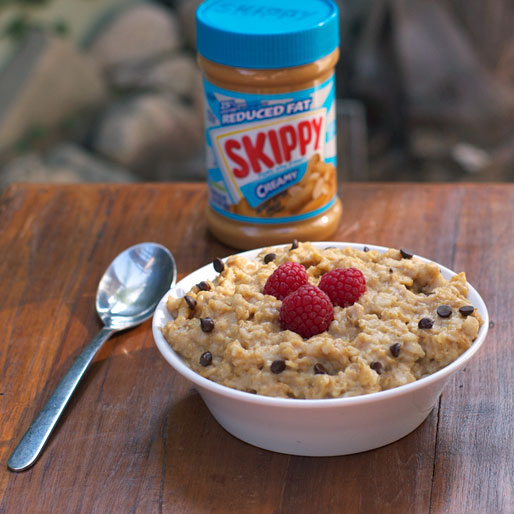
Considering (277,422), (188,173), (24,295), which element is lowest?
(188,173)

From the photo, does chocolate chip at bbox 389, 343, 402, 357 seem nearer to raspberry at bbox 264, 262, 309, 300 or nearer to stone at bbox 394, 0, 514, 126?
raspberry at bbox 264, 262, 309, 300

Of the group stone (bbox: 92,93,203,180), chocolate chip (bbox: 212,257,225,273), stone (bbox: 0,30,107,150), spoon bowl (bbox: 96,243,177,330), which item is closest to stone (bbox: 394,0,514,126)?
stone (bbox: 92,93,203,180)

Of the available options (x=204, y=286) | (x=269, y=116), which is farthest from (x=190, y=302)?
(x=269, y=116)

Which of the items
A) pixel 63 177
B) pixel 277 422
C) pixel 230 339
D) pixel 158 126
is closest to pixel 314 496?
pixel 277 422

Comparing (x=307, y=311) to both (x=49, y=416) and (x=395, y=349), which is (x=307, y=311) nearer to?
(x=395, y=349)

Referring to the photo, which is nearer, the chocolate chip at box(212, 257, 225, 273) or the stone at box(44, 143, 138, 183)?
the chocolate chip at box(212, 257, 225, 273)

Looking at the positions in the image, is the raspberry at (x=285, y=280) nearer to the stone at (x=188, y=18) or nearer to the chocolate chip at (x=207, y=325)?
the chocolate chip at (x=207, y=325)

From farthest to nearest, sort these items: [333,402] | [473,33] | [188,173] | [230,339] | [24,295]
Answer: [188,173], [473,33], [24,295], [230,339], [333,402]

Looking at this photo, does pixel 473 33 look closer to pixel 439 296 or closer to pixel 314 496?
pixel 439 296
